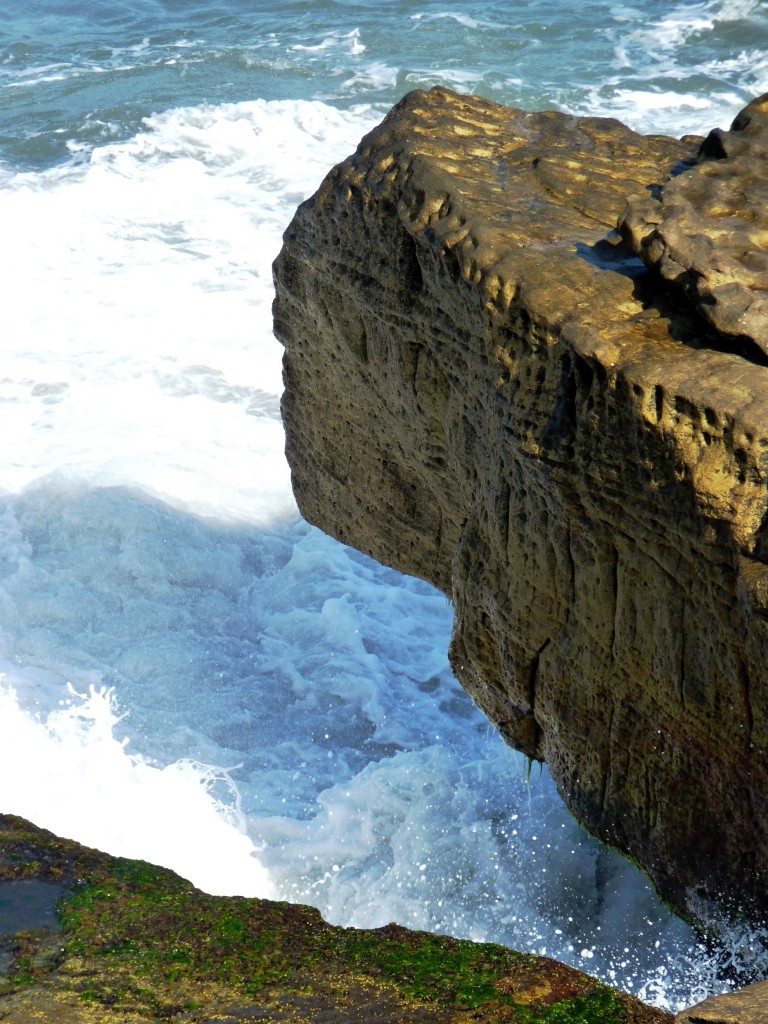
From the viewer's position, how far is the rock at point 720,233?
2.66m

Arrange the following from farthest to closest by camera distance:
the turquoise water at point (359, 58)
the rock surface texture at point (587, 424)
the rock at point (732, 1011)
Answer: the turquoise water at point (359, 58)
the rock surface texture at point (587, 424)
the rock at point (732, 1011)

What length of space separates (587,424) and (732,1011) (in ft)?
4.28

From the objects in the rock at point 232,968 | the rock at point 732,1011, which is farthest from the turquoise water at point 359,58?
the rock at point 732,1011

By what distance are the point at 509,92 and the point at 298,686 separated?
10.1 metres

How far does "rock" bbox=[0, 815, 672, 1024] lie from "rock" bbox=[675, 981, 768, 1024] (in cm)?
48

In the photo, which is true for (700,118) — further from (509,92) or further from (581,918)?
(581,918)

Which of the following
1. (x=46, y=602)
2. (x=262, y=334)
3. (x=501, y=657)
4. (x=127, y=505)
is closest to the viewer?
(x=501, y=657)

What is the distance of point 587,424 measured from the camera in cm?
280

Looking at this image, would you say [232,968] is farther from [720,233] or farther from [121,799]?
[121,799]

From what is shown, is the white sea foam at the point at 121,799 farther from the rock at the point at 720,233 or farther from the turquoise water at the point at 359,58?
the turquoise water at the point at 359,58

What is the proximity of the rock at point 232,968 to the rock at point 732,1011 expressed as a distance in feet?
1.58

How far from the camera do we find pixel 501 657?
139 inches

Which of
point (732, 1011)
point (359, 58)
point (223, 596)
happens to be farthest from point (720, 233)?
point (359, 58)

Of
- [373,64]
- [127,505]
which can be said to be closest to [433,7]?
[373,64]
